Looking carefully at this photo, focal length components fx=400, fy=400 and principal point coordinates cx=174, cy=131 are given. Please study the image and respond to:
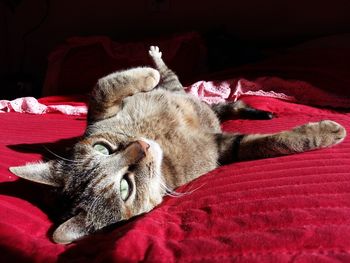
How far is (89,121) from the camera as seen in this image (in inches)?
54.5

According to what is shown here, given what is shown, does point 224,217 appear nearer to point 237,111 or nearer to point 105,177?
point 105,177

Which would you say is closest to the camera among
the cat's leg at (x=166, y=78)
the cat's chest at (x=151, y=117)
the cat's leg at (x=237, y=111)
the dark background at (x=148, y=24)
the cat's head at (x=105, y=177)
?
the cat's head at (x=105, y=177)

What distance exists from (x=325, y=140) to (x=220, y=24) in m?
1.77

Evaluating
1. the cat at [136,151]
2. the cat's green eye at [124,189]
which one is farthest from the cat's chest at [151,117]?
the cat's green eye at [124,189]

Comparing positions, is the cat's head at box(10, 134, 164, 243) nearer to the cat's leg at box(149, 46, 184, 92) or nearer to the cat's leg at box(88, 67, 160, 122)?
the cat's leg at box(88, 67, 160, 122)

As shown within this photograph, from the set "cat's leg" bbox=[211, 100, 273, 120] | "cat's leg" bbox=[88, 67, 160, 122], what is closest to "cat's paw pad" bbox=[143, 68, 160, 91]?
"cat's leg" bbox=[88, 67, 160, 122]

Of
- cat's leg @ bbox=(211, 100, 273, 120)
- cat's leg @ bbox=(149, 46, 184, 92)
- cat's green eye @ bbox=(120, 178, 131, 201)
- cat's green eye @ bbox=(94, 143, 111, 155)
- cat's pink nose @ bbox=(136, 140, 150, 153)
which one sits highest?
cat's leg @ bbox=(149, 46, 184, 92)

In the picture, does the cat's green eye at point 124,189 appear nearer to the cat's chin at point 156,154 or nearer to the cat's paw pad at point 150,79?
the cat's chin at point 156,154

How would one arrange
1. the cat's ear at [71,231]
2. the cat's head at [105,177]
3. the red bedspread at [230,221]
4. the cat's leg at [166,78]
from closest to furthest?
the red bedspread at [230,221]
the cat's ear at [71,231]
the cat's head at [105,177]
the cat's leg at [166,78]

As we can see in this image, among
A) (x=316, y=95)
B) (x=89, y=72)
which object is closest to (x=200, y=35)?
(x=89, y=72)

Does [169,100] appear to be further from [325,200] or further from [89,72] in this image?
[89,72]

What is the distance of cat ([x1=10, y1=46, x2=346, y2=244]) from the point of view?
3.42 feet

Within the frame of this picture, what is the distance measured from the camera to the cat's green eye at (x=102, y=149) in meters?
1.19

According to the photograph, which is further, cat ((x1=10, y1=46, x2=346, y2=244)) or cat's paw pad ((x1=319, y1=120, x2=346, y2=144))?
cat's paw pad ((x1=319, y1=120, x2=346, y2=144))
